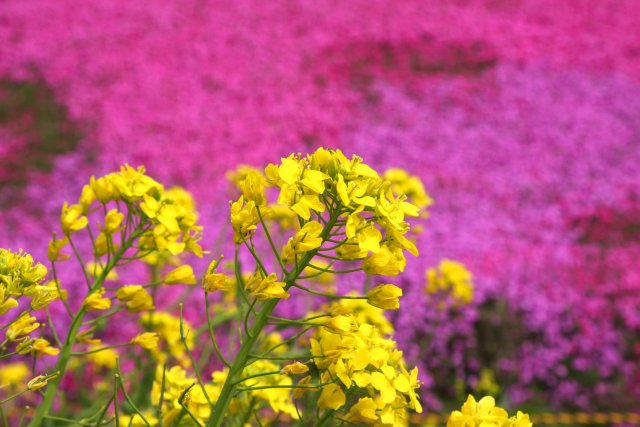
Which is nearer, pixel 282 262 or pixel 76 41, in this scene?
pixel 282 262

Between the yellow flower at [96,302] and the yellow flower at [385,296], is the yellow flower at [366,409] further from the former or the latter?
the yellow flower at [96,302]

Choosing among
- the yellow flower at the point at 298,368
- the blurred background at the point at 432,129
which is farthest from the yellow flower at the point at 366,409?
the blurred background at the point at 432,129

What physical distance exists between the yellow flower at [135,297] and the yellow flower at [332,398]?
0.45 m

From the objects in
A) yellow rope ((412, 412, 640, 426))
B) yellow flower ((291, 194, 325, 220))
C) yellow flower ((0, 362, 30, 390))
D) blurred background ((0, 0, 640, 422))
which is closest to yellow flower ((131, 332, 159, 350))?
yellow flower ((291, 194, 325, 220))

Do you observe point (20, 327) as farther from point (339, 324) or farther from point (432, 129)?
point (432, 129)

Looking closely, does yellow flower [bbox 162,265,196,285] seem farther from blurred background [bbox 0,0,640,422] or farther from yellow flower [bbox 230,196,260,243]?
blurred background [bbox 0,0,640,422]

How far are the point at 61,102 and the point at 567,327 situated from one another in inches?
196

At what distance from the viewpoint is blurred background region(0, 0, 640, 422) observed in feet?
16.0

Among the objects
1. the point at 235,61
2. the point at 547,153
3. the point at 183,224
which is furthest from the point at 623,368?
the point at 235,61

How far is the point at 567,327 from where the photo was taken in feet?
16.4

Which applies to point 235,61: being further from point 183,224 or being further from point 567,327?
point 183,224

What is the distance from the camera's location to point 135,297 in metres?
1.45

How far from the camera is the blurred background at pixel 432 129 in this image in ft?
16.0

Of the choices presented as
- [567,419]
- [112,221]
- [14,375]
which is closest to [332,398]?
[112,221]
